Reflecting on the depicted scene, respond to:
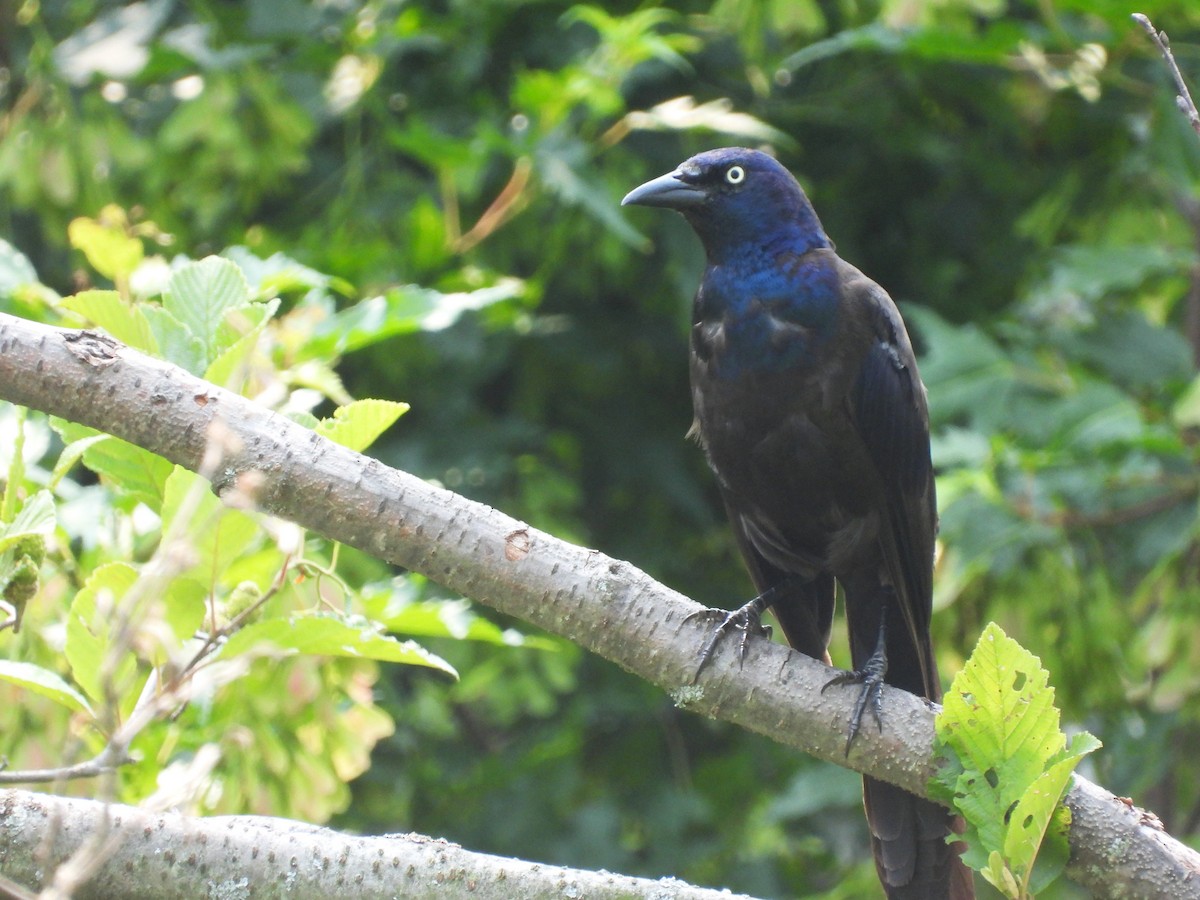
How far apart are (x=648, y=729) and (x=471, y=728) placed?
72 cm

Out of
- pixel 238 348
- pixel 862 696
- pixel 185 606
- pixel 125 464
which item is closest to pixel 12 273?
pixel 125 464

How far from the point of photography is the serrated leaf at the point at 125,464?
196cm

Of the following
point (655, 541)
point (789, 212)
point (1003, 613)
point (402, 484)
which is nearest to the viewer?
point (402, 484)

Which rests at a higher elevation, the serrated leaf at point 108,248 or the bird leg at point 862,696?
the serrated leaf at point 108,248

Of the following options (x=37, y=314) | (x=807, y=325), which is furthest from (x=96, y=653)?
(x=807, y=325)

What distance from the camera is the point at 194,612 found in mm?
1895

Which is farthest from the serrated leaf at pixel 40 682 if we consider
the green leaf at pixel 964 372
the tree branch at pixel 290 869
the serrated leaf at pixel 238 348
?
the green leaf at pixel 964 372

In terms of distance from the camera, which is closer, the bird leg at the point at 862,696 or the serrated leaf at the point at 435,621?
the bird leg at the point at 862,696

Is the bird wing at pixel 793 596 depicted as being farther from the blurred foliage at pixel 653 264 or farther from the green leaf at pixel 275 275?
the green leaf at pixel 275 275

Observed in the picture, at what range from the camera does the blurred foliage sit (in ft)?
11.4

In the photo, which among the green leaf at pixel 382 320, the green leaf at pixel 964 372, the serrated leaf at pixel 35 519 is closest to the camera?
the serrated leaf at pixel 35 519

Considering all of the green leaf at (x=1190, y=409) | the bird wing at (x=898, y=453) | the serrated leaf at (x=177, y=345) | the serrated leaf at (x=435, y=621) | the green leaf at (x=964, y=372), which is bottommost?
the green leaf at (x=964, y=372)

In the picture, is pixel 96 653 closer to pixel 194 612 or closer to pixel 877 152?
pixel 194 612

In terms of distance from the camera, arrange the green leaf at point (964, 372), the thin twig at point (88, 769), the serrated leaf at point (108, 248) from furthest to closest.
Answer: the green leaf at point (964, 372)
the serrated leaf at point (108, 248)
the thin twig at point (88, 769)
